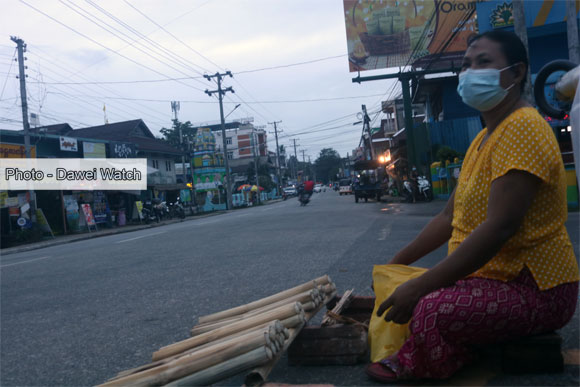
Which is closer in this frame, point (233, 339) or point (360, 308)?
point (233, 339)

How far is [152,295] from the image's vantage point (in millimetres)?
5027

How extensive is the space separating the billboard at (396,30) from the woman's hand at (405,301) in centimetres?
2063

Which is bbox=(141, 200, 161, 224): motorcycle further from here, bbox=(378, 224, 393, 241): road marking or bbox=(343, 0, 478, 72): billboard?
bbox=(378, 224, 393, 241): road marking

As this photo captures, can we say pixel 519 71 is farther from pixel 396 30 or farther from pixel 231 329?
pixel 396 30

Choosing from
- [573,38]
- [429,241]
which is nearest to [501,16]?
[573,38]

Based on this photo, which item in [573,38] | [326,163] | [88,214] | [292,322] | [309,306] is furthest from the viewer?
[326,163]

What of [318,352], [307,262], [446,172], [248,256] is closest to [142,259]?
[248,256]

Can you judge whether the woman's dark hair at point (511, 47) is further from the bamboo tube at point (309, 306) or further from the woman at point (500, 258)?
the bamboo tube at point (309, 306)

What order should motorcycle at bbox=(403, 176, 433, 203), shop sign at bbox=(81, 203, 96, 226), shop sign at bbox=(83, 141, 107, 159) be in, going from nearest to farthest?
motorcycle at bbox=(403, 176, 433, 203)
shop sign at bbox=(81, 203, 96, 226)
shop sign at bbox=(83, 141, 107, 159)

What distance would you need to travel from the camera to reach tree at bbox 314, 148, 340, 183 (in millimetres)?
129750

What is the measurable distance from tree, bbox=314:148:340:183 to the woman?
408ft

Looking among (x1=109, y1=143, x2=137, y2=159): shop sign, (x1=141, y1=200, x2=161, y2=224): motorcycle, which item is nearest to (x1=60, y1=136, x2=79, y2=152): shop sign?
(x1=109, y1=143, x2=137, y2=159): shop sign

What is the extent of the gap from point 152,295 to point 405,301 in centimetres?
359

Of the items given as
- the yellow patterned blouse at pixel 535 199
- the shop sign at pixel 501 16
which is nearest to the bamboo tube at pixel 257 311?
the yellow patterned blouse at pixel 535 199
